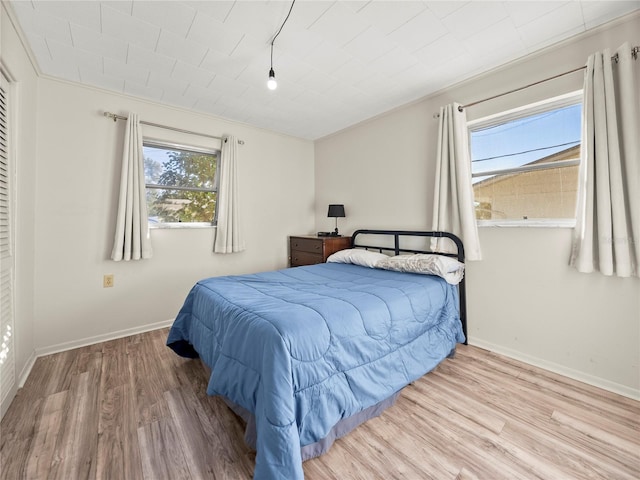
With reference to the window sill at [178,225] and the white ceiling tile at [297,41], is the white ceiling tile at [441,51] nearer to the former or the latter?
the white ceiling tile at [297,41]

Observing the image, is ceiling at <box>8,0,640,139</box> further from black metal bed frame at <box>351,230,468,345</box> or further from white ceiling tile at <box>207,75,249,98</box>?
black metal bed frame at <box>351,230,468,345</box>

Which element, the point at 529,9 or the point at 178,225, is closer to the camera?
the point at 529,9

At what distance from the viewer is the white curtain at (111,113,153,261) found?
8.89 ft

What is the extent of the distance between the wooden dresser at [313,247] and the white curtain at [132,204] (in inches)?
71.9

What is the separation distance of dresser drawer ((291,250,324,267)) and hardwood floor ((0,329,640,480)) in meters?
1.83

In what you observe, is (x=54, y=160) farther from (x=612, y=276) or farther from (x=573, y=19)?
(x=612, y=276)

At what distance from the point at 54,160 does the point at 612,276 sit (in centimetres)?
456

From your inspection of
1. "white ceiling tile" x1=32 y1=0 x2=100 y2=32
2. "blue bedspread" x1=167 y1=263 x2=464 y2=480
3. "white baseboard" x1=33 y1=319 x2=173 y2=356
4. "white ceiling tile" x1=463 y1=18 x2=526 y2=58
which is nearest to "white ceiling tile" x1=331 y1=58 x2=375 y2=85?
"white ceiling tile" x1=463 y1=18 x2=526 y2=58

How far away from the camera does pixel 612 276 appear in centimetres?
191

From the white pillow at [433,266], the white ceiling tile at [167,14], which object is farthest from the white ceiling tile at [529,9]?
the white ceiling tile at [167,14]

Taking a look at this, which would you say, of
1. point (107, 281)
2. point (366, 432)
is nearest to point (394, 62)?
point (366, 432)

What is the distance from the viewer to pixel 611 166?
1.82 meters

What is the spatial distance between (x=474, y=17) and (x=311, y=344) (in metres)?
2.29

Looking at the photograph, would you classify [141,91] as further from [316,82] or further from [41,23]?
[316,82]
